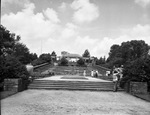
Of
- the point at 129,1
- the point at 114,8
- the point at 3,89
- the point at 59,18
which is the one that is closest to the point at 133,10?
the point at 129,1

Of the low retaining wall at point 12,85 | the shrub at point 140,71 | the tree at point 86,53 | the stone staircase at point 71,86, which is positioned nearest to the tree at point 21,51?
the stone staircase at point 71,86

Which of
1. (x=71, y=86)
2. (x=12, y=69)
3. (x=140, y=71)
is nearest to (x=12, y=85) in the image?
(x=12, y=69)

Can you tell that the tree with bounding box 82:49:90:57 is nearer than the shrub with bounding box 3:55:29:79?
No

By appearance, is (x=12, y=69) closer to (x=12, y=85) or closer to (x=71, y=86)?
(x=12, y=85)

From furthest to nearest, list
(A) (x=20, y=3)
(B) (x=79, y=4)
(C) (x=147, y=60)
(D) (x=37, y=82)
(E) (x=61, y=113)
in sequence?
(D) (x=37, y=82), (C) (x=147, y=60), (B) (x=79, y=4), (A) (x=20, y=3), (E) (x=61, y=113)

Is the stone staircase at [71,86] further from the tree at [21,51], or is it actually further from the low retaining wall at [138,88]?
the tree at [21,51]

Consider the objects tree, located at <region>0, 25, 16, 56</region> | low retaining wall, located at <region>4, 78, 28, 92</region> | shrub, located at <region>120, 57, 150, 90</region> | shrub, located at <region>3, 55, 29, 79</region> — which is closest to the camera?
low retaining wall, located at <region>4, 78, 28, 92</region>

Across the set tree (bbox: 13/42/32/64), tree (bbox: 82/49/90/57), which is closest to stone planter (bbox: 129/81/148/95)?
tree (bbox: 13/42/32/64)

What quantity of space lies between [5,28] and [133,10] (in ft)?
115

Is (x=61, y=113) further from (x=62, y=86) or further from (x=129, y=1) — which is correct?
(x=129, y=1)

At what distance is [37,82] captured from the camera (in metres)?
12.3

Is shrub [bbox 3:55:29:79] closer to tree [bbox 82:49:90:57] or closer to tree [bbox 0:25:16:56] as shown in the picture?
tree [bbox 0:25:16:56]

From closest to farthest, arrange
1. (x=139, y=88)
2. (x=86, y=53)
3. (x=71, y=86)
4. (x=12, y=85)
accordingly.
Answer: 1. (x=12, y=85)
2. (x=139, y=88)
3. (x=71, y=86)
4. (x=86, y=53)

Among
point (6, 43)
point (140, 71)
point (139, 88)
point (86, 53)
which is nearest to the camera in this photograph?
point (139, 88)
